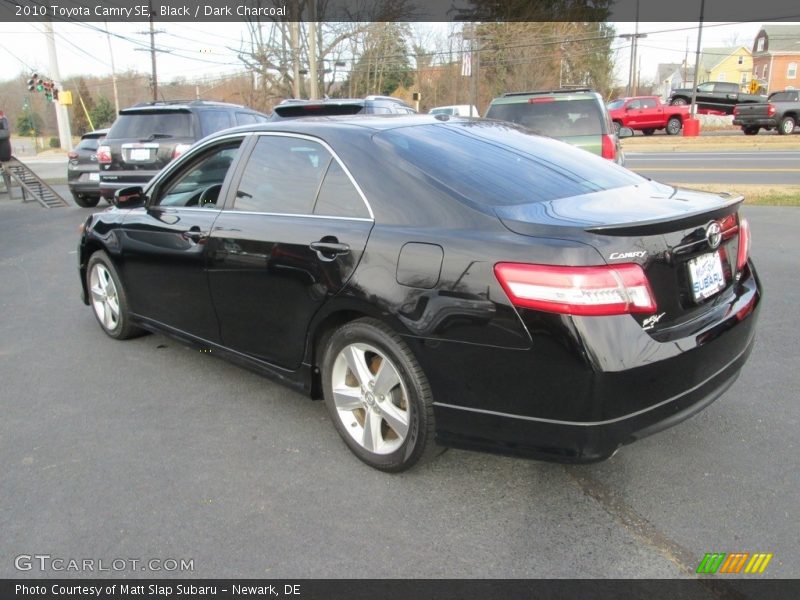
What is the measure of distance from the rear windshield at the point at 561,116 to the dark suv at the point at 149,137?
3.81 meters

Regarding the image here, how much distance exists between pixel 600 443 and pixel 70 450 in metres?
2.66

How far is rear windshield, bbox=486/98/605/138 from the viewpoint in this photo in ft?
27.3

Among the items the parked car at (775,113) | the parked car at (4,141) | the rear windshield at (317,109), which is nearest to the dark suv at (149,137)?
the rear windshield at (317,109)

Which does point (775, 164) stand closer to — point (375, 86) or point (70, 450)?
point (70, 450)

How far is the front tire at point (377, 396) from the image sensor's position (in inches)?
109

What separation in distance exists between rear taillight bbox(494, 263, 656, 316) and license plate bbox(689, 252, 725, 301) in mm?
373

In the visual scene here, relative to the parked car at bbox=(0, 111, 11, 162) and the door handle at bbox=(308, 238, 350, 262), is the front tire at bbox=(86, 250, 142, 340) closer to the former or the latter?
the door handle at bbox=(308, 238, 350, 262)

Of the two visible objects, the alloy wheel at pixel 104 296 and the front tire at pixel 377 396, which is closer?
the front tire at pixel 377 396

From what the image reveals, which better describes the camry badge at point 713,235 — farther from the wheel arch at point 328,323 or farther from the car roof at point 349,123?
the car roof at point 349,123

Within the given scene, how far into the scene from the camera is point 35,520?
2.73 m

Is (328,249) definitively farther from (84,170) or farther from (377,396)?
(84,170)

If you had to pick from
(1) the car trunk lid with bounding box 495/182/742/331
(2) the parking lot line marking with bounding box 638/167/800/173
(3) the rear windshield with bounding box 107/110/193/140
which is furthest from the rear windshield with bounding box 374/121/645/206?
(2) the parking lot line marking with bounding box 638/167/800/173

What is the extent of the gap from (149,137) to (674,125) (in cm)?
2966

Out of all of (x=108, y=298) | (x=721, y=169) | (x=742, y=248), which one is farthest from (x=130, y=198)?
(x=721, y=169)
